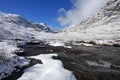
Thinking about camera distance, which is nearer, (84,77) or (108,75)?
(84,77)

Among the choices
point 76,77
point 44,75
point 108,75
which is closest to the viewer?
point 44,75

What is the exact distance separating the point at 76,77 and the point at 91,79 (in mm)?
1545

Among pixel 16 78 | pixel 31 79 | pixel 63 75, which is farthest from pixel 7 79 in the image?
pixel 63 75

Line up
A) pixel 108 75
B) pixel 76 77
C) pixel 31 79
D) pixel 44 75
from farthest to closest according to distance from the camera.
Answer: pixel 108 75 → pixel 76 77 → pixel 44 75 → pixel 31 79

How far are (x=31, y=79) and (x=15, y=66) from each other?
5.48 metres

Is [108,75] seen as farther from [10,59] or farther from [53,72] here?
[10,59]

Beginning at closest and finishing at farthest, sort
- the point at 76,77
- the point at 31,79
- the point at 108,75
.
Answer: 1. the point at 31,79
2. the point at 76,77
3. the point at 108,75

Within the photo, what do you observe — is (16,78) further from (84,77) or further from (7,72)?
(84,77)

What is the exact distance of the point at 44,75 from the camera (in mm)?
17188

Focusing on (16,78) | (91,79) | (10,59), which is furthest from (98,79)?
(10,59)

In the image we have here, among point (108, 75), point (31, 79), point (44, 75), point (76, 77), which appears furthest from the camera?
point (108, 75)

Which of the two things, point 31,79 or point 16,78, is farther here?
point 16,78

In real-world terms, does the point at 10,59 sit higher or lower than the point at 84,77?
higher

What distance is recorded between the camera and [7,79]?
55.8ft
